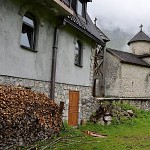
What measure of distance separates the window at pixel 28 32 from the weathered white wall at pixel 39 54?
0.86 feet

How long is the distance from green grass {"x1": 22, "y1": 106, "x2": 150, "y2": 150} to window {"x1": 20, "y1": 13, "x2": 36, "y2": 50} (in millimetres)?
3704

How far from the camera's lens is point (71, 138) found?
9.97m

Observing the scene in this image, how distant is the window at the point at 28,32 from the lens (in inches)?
396

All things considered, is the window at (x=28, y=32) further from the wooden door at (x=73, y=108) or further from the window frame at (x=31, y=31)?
the wooden door at (x=73, y=108)

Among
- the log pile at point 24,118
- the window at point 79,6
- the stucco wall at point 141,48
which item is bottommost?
the log pile at point 24,118

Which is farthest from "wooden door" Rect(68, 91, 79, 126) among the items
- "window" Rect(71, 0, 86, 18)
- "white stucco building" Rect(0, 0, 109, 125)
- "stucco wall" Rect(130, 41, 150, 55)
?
"stucco wall" Rect(130, 41, 150, 55)

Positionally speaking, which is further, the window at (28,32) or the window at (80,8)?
the window at (80,8)

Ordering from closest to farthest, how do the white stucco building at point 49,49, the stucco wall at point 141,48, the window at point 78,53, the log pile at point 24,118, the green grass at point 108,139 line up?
the log pile at point 24,118 → the green grass at point 108,139 → the white stucco building at point 49,49 → the window at point 78,53 → the stucco wall at point 141,48

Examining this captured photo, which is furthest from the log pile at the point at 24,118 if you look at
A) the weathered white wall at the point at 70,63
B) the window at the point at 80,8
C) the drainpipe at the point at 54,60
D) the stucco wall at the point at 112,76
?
the stucco wall at the point at 112,76

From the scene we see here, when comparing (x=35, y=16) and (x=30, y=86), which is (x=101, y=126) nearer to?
(x=30, y=86)

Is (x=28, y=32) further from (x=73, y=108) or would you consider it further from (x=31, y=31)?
(x=73, y=108)

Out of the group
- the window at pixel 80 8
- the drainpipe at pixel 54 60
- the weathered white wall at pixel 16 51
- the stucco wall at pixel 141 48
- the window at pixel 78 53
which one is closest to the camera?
the weathered white wall at pixel 16 51

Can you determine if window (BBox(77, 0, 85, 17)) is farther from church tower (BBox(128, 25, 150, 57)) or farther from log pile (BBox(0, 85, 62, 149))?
church tower (BBox(128, 25, 150, 57))

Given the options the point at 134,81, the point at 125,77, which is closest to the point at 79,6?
the point at 125,77
